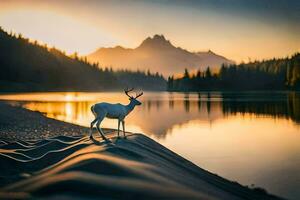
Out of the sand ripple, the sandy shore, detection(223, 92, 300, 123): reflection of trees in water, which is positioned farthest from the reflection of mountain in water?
the sand ripple

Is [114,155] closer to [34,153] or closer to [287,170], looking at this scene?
[34,153]

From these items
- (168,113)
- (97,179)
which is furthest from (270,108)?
(97,179)

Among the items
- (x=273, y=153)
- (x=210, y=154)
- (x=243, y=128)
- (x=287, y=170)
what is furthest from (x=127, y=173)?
(x=243, y=128)

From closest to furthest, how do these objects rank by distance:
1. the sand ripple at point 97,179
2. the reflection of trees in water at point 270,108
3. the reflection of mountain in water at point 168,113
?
the sand ripple at point 97,179 → the reflection of mountain in water at point 168,113 → the reflection of trees in water at point 270,108

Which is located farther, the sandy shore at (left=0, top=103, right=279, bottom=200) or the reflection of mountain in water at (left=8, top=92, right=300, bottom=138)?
the reflection of mountain in water at (left=8, top=92, right=300, bottom=138)

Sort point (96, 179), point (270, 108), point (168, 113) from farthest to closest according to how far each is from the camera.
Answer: point (270, 108) < point (168, 113) < point (96, 179)

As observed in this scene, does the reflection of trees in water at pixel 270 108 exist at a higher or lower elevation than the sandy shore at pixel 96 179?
lower

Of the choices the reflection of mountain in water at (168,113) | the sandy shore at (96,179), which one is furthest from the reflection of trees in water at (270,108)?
the sandy shore at (96,179)

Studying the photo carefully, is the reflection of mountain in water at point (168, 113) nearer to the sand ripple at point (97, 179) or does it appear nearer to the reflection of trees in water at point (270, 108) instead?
the reflection of trees in water at point (270, 108)

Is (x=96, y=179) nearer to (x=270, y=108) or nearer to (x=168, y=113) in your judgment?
(x=168, y=113)

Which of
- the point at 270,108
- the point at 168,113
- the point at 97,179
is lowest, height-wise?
the point at 168,113

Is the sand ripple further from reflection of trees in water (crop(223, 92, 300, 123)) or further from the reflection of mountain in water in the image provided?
reflection of trees in water (crop(223, 92, 300, 123))

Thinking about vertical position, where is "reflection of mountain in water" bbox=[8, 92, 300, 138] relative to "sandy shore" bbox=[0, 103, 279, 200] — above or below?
below

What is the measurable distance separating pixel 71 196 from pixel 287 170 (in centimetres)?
1480
